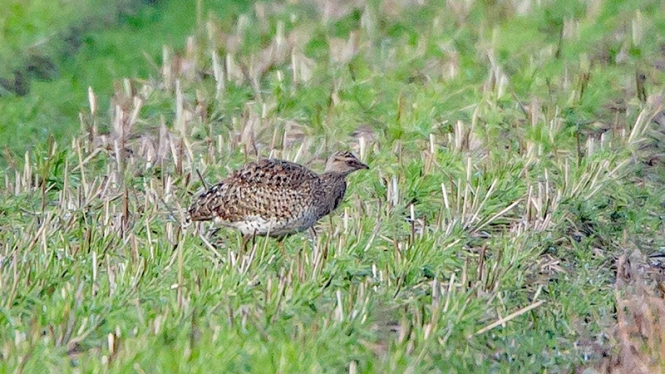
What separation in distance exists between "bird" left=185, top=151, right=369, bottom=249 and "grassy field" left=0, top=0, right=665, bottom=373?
137mm

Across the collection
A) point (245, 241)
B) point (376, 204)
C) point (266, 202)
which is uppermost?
point (266, 202)

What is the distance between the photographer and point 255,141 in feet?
31.6

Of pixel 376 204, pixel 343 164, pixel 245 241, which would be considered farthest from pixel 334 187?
pixel 245 241

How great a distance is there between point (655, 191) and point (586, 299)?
6.46 ft

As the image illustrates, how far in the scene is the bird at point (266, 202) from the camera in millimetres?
7719

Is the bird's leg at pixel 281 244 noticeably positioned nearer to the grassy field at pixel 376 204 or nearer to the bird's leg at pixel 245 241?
the grassy field at pixel 376 204

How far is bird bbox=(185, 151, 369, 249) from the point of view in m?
7.72

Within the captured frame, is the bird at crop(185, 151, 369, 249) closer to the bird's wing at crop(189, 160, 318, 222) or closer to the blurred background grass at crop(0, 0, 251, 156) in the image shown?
the bird's wing at crop(189, 160, 318, 222)

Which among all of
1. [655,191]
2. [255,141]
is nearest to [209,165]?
[255,141]

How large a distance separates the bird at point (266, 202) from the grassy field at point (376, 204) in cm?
14

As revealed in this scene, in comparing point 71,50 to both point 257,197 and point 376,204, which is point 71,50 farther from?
point 257,197

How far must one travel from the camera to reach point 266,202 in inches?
305

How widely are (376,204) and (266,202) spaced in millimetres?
1017

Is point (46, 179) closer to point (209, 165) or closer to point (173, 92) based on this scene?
point (209, 165)
